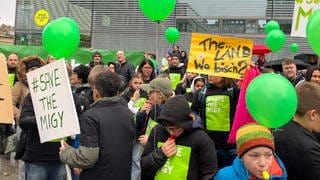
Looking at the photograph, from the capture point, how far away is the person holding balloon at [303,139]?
276 cm

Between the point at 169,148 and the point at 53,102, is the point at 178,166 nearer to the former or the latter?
the point at 169,148

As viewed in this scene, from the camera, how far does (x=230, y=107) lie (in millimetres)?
5070

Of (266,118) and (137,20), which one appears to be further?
(137,20)

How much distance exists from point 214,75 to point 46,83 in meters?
1.75

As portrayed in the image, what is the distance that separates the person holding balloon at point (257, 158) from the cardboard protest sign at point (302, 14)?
11.5 ft

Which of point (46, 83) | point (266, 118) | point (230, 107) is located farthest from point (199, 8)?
point (266, 118)

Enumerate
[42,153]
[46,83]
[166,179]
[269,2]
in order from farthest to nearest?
1. [269,2]
2. [42,153]
3. [46,83]
4. [166,179]

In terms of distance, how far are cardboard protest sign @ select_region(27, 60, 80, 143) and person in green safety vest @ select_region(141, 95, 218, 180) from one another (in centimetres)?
74

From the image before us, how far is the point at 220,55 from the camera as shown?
492cm

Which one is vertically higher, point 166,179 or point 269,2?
point 269,2

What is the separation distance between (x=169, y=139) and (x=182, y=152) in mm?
137

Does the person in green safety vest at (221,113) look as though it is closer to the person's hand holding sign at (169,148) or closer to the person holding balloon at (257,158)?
the person's hand holding sign at (169,148)

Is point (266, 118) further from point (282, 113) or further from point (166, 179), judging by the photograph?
point (166, 179)

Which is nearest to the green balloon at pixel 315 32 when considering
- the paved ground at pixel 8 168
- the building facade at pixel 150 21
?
the paved ground at pixel 8 168
